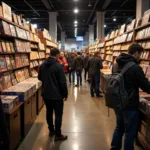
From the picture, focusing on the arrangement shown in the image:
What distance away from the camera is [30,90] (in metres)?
4.46

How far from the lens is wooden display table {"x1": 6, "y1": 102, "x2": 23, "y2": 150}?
3.22m

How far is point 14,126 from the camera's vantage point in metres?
3.43

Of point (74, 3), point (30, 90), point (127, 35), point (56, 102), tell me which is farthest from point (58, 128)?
point (74, 3)

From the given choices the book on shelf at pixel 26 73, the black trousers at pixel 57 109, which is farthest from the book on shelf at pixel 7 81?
the book on shelf at pixel 26 73

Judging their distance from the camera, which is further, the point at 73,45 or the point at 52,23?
the point at 73,45

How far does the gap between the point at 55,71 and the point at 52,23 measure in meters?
14.2

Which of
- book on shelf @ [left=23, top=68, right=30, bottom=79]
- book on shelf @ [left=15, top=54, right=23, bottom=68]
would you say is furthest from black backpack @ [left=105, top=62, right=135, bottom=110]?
book on shelf @ [left=23, top=68, right=30, bottom=79]

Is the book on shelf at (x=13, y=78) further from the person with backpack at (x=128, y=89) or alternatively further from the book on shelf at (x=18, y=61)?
the person with backpack at (x=128, y=89)

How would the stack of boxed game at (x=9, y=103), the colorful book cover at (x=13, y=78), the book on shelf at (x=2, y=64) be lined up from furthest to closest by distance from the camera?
the colorful book cover at (x=13, y=78)
the book on shelf at (x=2, y=64)
the stack of boxed game at (x=9, y=103)

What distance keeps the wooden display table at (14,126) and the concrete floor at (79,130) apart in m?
0.21

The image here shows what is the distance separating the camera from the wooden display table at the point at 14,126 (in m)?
3.22

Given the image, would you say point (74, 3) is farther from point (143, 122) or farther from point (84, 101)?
point (143, 122)

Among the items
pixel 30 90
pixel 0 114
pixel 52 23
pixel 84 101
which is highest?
pixel 52 23

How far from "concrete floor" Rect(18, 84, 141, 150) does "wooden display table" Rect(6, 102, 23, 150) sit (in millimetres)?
210
